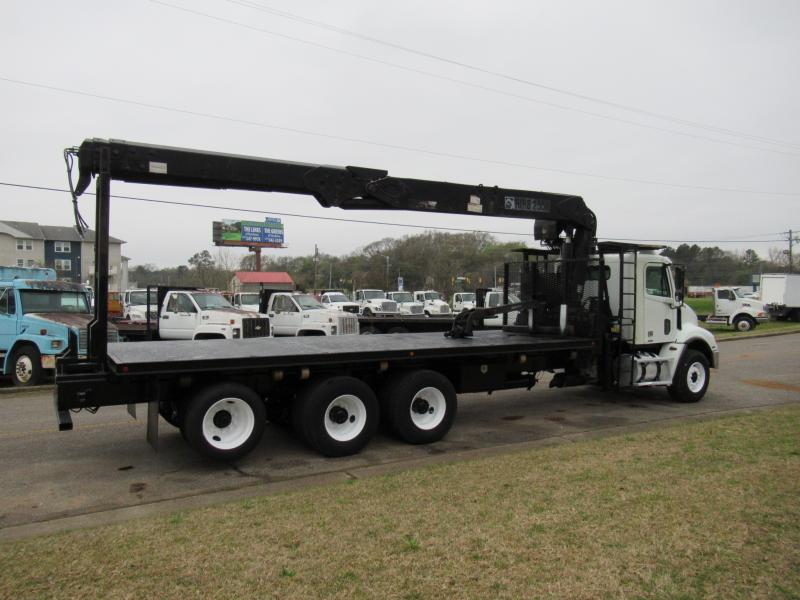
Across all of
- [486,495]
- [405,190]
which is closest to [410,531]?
[486,495]

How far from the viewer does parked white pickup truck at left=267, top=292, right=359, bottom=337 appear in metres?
18.2

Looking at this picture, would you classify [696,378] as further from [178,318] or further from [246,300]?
[246,300]

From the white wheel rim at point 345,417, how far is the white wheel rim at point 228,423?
95cm

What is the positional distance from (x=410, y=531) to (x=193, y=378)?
3.14m

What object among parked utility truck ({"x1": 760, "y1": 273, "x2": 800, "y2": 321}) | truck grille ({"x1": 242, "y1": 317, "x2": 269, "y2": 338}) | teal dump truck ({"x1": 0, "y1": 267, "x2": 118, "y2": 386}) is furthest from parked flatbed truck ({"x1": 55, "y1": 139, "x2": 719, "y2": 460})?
parked utility truck ({"x1": 760, "y1": 273, "x2": 800, "y2": 321})

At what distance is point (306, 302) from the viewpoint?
19266mm

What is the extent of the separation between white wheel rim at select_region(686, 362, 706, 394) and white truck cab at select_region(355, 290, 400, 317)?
53.2 ft

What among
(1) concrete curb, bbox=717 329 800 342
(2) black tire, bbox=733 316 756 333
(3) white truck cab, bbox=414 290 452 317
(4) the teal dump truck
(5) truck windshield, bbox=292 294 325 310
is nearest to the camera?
(4) the teal dump truck

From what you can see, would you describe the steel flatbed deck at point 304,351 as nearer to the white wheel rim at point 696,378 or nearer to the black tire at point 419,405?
the black tire at point 419,405

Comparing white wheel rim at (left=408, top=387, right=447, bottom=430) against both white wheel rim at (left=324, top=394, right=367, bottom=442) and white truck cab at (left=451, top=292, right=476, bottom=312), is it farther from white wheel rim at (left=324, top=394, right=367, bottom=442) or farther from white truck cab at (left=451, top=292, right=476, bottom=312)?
white truck cab at (left=451, top=292, right=476, bottom=312)

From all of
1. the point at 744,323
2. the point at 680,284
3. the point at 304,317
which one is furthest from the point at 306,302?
the point at 744,323

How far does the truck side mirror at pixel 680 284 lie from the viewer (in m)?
10.7

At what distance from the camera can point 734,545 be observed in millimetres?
4242

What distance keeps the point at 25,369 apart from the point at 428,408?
9355 mm
